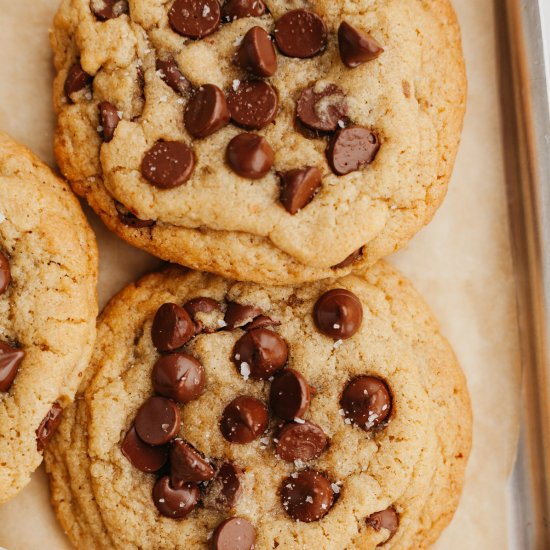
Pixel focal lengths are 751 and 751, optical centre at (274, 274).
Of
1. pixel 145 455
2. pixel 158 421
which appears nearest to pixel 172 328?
pixel 158 421

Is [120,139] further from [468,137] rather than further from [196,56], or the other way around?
[468,137]

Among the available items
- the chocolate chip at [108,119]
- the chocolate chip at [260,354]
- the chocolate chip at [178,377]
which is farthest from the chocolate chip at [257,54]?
the chocolate chip at [178,377]

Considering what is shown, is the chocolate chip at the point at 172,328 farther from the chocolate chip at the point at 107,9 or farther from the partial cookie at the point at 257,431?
the chocolate chip at the point at 107,9

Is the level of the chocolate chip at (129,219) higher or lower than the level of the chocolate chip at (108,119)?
lower

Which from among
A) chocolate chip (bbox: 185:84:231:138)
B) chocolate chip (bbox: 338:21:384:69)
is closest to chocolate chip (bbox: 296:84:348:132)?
chocolate chip (bbox: 338:21:384:69)

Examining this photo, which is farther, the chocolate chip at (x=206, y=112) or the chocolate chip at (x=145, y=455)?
the chocolate chip at (x=145, y=455)

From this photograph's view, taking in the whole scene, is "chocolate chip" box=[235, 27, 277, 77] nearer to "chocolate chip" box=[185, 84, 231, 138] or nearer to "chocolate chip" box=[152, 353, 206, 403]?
"chocolate chip" box=[185, 84, 231, 138]
